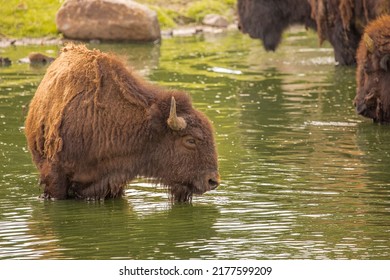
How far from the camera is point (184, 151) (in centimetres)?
1083

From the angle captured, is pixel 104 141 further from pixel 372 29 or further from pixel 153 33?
pixel 153 33

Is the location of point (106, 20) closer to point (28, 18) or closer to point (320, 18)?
point (28, 18)

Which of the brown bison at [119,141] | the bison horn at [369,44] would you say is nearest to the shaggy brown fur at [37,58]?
the bison horn at [369,44]

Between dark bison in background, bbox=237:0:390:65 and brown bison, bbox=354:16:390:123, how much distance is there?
7.65 ft

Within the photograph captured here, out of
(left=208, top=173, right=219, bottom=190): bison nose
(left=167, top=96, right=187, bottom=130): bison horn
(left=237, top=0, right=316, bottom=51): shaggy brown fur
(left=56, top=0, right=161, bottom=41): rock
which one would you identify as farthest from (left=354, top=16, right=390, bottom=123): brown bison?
(left=56, top=0, right=161, bottom=41): rock

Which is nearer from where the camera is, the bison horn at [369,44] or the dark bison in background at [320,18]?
the bison horn at [369,44]

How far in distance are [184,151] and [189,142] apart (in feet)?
0.31

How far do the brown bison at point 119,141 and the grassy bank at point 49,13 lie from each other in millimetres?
17401

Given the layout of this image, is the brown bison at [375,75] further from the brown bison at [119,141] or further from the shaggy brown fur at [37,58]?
the shaggy brown fur at [37,58]

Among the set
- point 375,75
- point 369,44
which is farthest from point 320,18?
point 375,75

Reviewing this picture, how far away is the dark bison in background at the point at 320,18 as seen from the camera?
18969 mm

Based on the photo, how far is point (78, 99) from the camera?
35.8ft

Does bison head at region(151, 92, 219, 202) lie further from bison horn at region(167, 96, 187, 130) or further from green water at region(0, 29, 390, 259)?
green water at region(0, 29, 390, 259)

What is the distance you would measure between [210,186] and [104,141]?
3.50 feet
